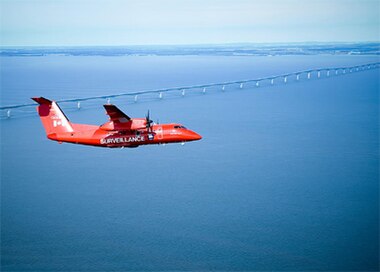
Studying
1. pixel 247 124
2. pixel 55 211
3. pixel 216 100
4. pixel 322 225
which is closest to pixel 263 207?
pixel 322 225

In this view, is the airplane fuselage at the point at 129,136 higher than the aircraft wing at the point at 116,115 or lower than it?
lower

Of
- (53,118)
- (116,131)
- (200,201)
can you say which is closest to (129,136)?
(116,131)

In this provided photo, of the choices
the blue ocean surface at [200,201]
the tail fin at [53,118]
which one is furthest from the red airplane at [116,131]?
the blue ocean surface at [200,201]

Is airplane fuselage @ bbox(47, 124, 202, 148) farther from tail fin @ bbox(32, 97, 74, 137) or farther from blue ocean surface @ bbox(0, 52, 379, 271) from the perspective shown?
blue ocean surface @ bbox(0, 52, 379, 271)

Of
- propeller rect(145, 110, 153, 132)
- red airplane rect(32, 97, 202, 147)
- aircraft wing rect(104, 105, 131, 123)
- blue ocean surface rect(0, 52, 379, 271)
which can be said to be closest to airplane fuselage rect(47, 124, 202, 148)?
red airplane rect(32, 97, 202, 147)

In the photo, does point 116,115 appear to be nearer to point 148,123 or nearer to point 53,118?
point 148,123

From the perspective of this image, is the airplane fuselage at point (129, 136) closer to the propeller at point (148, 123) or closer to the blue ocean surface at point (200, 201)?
the propeller at point (148, 123)
